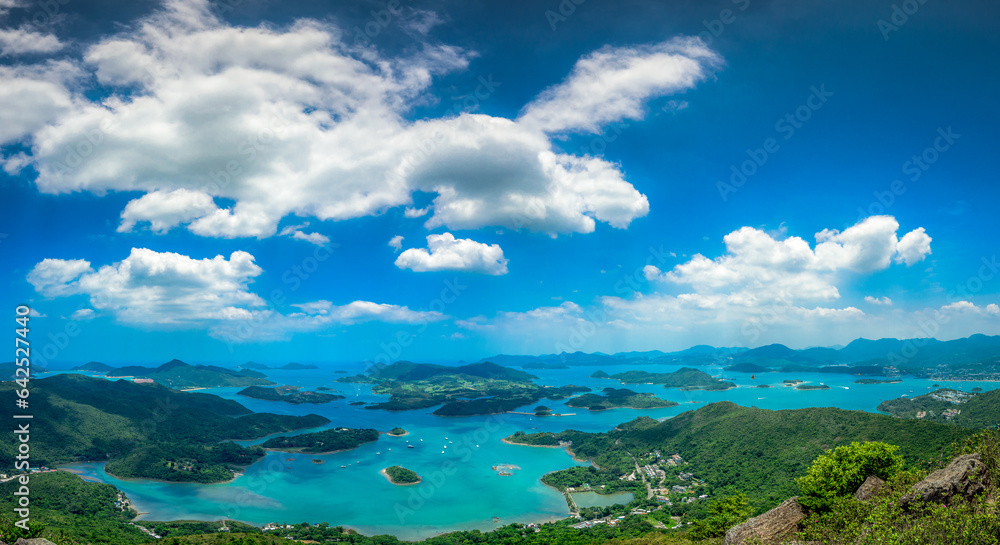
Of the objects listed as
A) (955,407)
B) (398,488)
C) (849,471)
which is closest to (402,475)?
(398,488)

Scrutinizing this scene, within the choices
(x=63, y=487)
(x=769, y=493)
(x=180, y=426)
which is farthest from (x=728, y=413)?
(x=180, y=426)

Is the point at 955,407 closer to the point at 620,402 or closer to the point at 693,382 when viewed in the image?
the point at 620,402


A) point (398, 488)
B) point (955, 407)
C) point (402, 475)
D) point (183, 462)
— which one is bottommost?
point (398, 488)

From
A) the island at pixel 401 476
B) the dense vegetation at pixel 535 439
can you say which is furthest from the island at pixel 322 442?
the dense vegetation at pixel 535 439

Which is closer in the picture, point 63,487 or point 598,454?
point 63,487

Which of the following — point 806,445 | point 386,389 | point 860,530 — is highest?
point 860,530

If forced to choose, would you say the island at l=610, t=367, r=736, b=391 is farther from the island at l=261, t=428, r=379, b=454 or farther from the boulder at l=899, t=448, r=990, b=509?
the boulder at l=899, t=448, r=990, b=509

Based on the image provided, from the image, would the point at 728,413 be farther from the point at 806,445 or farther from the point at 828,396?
the point at 828,396
